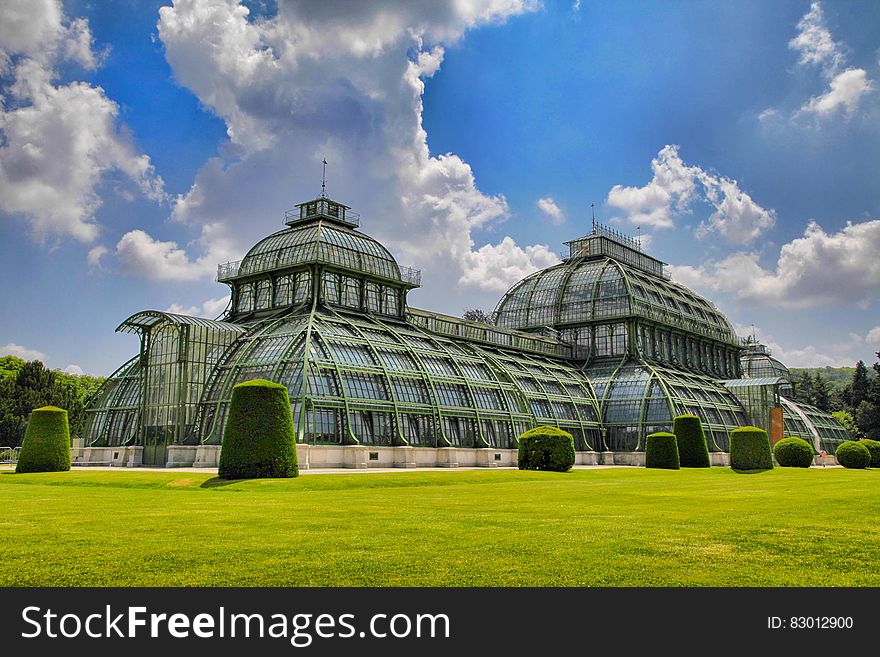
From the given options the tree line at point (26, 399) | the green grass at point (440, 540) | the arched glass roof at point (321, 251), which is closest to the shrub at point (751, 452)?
the arched glass roof at point (321, 251)

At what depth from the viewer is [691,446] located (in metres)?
67.9

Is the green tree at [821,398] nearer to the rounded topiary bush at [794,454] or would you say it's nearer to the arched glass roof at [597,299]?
the arched glass roof at [597,299]

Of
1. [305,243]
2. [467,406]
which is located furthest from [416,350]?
[305,243]

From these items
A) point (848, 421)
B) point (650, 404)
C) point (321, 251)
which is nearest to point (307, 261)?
point (321, 251)

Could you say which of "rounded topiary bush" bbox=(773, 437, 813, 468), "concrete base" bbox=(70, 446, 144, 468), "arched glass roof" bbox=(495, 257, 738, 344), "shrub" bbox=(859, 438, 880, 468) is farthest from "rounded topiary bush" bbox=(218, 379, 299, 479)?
"shrub" bbox=(859, 438, 880, 468)

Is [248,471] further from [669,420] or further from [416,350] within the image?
[669,420]

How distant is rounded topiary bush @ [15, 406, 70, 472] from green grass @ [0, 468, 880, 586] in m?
20.1

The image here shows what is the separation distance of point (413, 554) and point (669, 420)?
222ft

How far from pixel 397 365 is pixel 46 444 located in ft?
84.4

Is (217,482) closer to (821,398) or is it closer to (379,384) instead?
(379,384)

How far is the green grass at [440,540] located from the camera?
13.4m

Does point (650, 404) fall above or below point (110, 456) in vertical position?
above

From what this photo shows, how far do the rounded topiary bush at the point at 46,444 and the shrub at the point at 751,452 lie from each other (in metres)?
50.2

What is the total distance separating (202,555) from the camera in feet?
50.1
